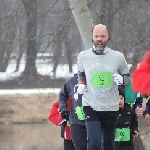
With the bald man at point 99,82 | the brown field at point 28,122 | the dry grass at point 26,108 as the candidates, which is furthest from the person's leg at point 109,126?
the dry grass at point 26,108

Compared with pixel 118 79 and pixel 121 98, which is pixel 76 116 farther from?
pixel 118 79

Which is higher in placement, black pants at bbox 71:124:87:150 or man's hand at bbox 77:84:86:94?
man's hand at bbox 77:84:86:94

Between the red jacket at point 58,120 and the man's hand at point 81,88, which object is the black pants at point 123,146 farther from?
the man's hand at point 81,88

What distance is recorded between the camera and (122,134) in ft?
24.3

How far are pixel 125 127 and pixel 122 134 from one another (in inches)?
3.5

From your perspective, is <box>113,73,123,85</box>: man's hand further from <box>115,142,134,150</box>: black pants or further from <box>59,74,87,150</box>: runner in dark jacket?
<box>115,142,134,150</box>: black pants

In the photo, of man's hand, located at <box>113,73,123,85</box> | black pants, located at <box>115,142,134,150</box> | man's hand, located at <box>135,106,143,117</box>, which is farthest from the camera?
black pants, located at <box>115,142,134,150</box>

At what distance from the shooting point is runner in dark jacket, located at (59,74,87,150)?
→ 6879 mm

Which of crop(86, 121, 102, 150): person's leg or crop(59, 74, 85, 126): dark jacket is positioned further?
crop(59, 74, 85, 126): dark jacket

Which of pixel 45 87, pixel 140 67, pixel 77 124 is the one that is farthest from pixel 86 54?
pixel 45 87

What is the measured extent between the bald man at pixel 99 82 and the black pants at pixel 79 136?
0.27 meters

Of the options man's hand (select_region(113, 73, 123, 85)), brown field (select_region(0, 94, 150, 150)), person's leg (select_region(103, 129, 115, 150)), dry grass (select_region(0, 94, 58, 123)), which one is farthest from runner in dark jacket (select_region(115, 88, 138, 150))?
dry grass (select_region(0, 94, 58, 123))

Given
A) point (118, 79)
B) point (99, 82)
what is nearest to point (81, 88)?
point (99, 82)

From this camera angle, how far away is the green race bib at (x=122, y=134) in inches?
291
